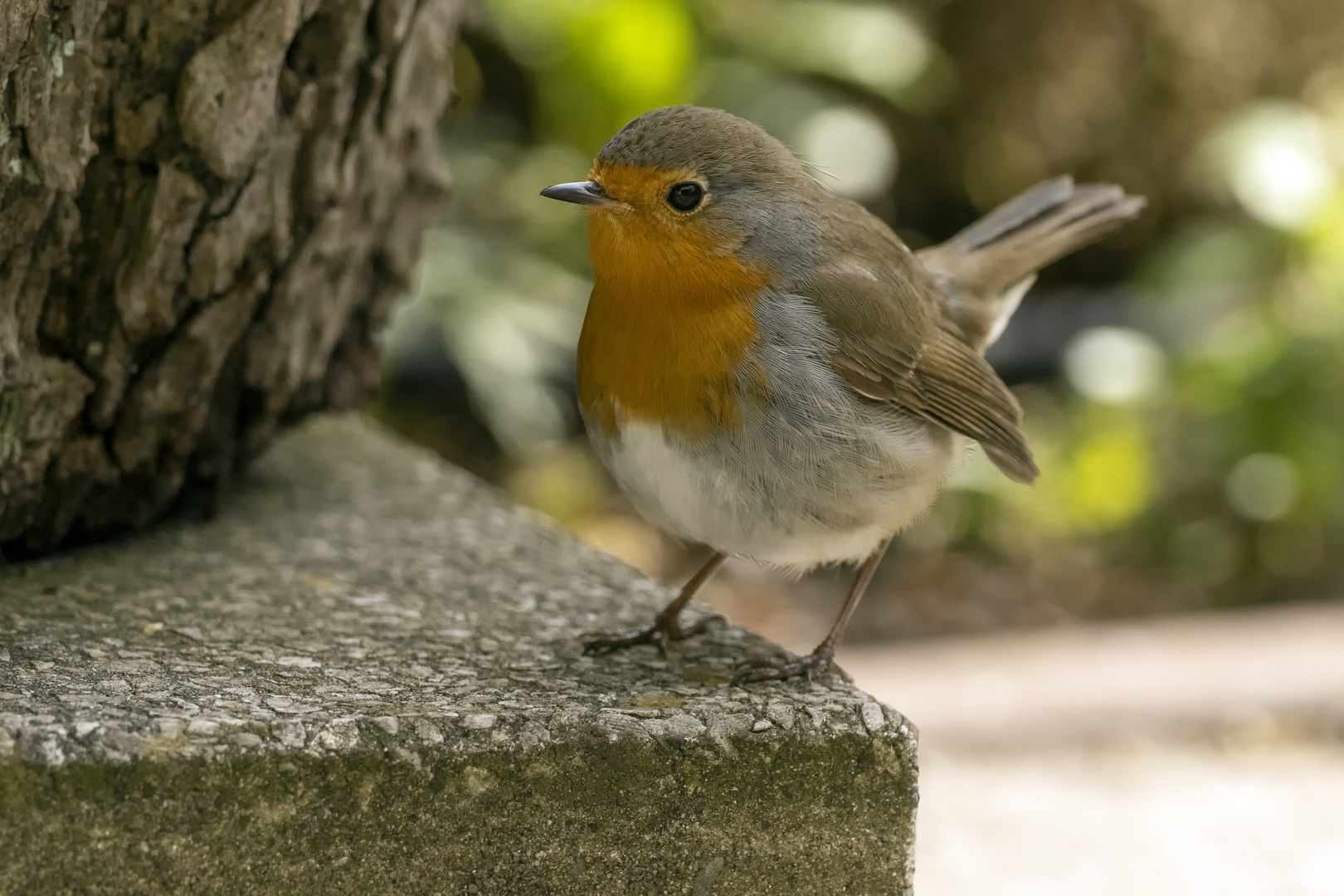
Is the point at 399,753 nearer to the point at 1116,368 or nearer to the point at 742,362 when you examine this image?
the point at 742,362

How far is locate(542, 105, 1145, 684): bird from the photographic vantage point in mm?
2439

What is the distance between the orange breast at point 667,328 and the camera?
2.43 m

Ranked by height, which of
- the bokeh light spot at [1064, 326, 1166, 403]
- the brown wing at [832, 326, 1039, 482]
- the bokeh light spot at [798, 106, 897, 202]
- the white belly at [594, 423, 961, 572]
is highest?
the bokeh light spot at [798, 106, 897, 202]

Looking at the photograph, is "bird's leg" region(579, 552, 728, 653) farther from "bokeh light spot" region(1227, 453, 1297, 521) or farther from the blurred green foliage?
"bokeh light spot" region(1227, 453, 1297, 521)

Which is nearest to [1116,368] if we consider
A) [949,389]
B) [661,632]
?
[949,389]

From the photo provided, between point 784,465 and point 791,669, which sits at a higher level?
point 784,465

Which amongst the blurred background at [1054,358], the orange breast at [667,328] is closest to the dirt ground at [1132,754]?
the blurred background at [1054,358]

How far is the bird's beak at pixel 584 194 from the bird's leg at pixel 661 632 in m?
0.67

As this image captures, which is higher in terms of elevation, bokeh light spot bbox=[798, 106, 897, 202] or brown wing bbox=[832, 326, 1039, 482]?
bokeh light spot bbox=[798, 106, 897, 202]

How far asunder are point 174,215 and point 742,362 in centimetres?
97

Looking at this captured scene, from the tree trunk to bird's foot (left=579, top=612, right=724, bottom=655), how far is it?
864 millimetres

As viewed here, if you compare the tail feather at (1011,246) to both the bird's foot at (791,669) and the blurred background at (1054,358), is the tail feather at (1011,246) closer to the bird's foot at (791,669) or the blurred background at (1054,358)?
the bird's foot at (791,669)

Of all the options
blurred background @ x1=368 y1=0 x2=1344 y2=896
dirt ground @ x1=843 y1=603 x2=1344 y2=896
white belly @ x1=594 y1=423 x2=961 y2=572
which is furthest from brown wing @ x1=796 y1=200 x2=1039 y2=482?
blurred background @ x1=368 y1=0 x2=1344 y2=896

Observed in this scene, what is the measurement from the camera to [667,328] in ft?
8.02
